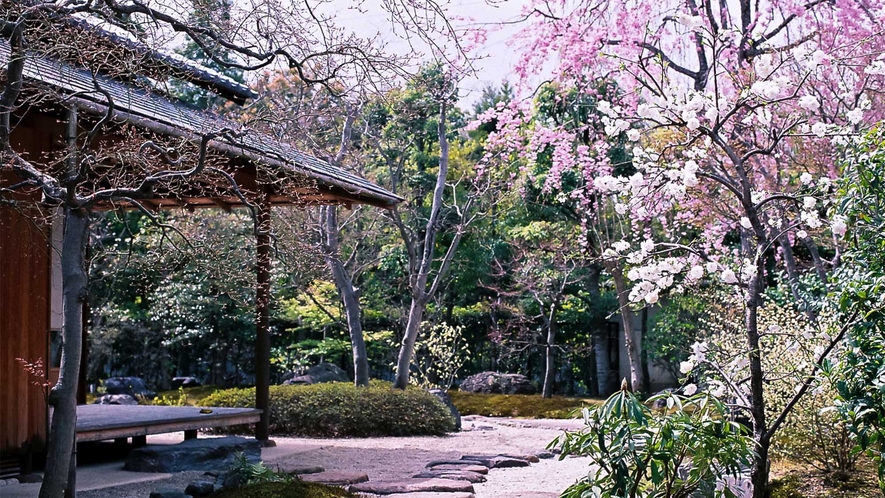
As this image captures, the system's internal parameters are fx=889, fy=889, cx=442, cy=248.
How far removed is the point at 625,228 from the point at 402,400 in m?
5.06

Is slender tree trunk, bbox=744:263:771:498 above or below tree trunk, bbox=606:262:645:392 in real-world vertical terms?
below

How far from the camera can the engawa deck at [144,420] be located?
728 cm

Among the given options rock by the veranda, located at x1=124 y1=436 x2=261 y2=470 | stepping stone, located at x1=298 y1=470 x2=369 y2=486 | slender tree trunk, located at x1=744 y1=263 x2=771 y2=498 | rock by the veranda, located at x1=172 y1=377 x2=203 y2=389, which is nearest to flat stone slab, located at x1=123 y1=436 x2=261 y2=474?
rock by the veranda, located at x1=124 y1=436 x2=261 y2=470

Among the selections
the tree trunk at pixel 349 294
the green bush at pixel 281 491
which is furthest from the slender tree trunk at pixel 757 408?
the tree trunk at pixel 349 294

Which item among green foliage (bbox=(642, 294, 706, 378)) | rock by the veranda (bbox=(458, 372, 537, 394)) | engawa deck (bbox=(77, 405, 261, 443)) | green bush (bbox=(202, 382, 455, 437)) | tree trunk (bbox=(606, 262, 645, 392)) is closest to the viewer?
engawa deck (bbox=(77, 405, 261, 443))

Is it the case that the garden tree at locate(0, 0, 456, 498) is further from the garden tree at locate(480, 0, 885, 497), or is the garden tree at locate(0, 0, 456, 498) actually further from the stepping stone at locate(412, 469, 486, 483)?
the stepping stone at locate(412, 469, 486, 483)

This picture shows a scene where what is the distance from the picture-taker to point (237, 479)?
5.78 meters

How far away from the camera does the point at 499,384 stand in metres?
17.2

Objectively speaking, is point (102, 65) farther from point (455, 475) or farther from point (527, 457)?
point (527, 457)

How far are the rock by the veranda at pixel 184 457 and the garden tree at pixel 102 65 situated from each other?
7.75ft

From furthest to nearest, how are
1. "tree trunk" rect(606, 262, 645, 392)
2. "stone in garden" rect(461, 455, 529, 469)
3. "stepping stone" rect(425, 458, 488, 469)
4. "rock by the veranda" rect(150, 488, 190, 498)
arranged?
"tree trunk" rect(606, 262, 645, 392)
"stone in garden" rect(461, 455, 529, 469)
"stepping stone" rect(425, 458, 488, 469)
"rock by the veranda" rect(150, 488, 190, 498)

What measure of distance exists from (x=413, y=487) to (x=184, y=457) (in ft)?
7.14

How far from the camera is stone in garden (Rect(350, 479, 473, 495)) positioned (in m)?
6.30

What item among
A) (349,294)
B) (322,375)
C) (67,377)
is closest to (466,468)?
(67,377)
